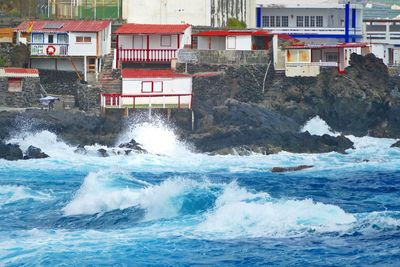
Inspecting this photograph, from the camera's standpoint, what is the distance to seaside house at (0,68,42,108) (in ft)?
228

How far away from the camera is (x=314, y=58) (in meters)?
74.2

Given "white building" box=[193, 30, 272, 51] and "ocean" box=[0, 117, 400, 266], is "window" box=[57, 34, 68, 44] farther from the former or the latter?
"ocean" box=[0, 117, 400, 266]

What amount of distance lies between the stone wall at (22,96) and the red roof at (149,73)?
15.4 ft

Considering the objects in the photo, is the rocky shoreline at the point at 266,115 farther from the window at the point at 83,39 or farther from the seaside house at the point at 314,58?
the window at the point at 83,39

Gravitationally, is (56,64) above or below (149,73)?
above

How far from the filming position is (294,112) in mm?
69250

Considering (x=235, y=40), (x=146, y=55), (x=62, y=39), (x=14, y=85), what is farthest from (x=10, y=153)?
(x=235, y=40)

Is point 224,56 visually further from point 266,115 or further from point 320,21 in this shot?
point 320,21

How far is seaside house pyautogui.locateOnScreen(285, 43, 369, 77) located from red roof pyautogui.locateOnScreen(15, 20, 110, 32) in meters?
10.1

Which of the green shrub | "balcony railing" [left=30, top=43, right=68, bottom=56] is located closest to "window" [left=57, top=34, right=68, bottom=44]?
"balcony railing" [left=30, top=43, right=68, bottom=56]

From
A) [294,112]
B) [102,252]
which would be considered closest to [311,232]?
[102,252]

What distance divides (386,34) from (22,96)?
3622cm

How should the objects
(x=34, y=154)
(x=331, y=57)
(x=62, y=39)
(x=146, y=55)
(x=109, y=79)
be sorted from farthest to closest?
(x=331, y=57) → (x=146, y=55) → (x=62, y=39) → (x=109, y=79) → (x=34, y=154)

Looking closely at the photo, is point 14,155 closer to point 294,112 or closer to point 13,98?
point 13,98
